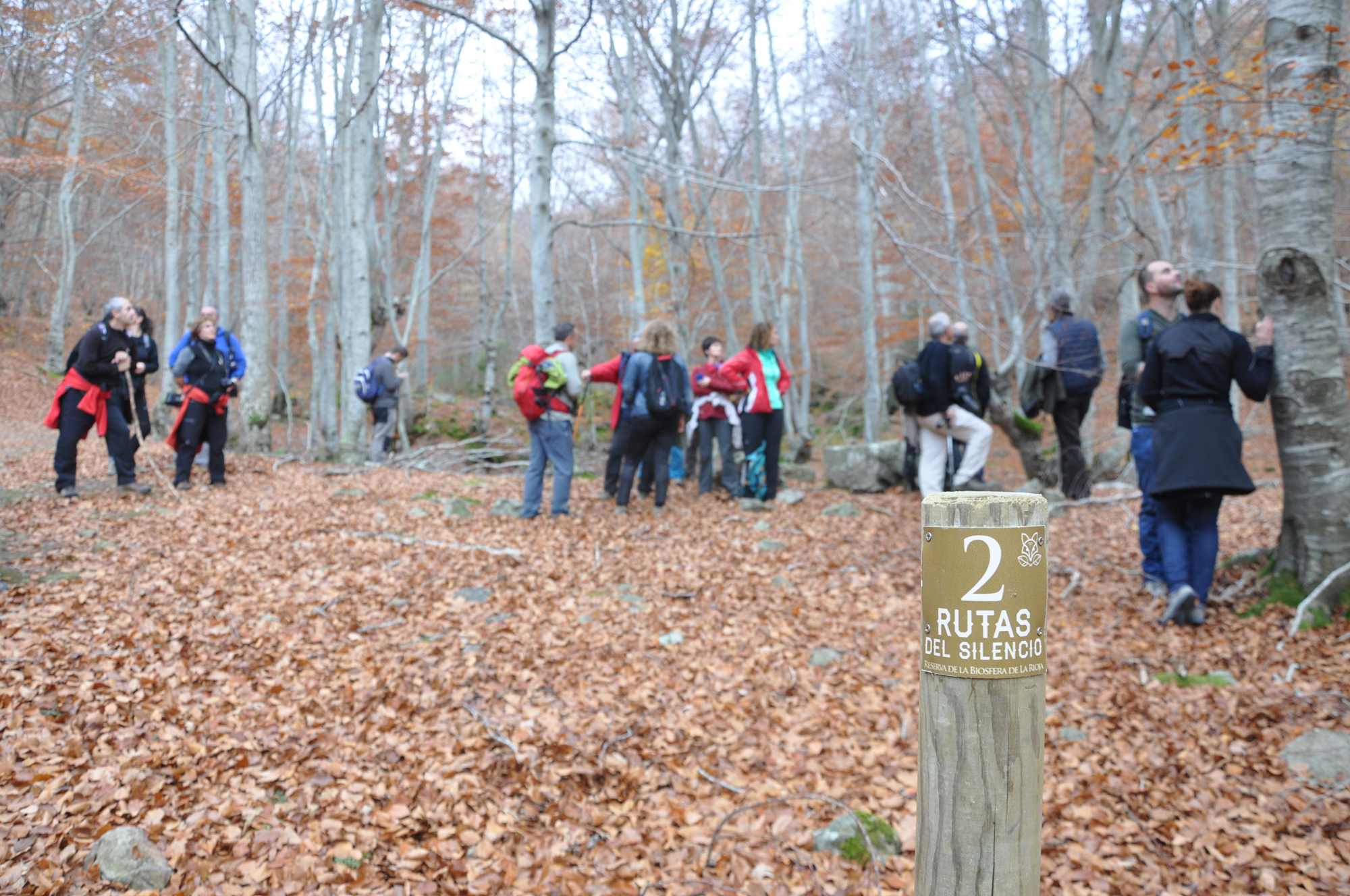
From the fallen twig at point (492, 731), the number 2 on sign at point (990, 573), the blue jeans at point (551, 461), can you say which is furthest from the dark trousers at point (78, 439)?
the number 2 on sign at point (990, 573)

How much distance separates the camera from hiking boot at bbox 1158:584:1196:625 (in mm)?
4660

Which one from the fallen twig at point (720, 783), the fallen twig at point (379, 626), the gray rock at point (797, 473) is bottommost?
the fallen twig at point (720, 783)

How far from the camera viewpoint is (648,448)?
8.59 metres

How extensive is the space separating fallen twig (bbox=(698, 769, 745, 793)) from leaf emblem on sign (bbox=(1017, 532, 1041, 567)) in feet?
7.98

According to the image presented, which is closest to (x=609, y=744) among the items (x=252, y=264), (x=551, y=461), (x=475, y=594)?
(x=475, y=594)

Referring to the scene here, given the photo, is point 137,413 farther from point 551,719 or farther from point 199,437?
point 551,719

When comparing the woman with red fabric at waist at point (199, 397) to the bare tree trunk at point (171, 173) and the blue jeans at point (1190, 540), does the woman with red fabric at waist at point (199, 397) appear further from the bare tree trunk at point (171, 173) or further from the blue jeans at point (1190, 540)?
the bare tree trunk at point (171, 173)

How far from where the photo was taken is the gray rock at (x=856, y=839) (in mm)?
3150

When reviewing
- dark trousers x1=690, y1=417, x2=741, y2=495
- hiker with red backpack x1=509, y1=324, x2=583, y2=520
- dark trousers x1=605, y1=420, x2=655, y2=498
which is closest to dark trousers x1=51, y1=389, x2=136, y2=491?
hiker with red backpack x1=509, y1=324, x2=583, y2=520

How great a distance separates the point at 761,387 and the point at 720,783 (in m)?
5.58

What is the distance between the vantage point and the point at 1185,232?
51.8 ft

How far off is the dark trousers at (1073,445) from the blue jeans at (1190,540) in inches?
139

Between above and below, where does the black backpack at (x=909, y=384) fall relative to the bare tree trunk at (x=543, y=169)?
below

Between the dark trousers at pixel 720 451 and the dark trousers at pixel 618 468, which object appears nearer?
the dark trousers at pixel 618 468
